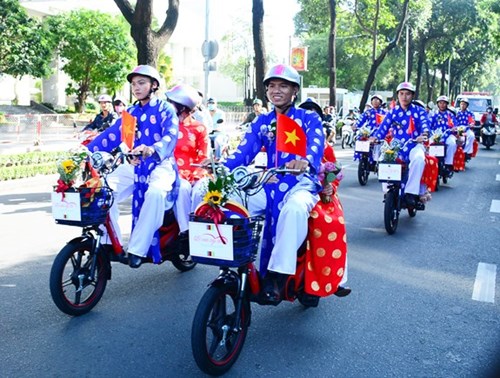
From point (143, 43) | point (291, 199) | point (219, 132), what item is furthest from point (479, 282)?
point (143, 43)

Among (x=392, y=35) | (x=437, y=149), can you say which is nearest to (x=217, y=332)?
(x=437, y=149)

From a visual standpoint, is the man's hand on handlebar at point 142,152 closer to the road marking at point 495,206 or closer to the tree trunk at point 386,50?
the road marking at point 495,206

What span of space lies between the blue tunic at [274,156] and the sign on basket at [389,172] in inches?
157

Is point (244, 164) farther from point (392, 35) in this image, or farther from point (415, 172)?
point (392, 35)

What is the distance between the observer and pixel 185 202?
18.5ft

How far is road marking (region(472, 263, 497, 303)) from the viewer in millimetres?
5570

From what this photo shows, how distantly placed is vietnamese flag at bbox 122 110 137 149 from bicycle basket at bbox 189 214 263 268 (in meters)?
1.73

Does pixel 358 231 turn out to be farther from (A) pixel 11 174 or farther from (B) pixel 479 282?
(A) pixel 11 174

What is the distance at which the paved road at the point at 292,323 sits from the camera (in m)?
4.00

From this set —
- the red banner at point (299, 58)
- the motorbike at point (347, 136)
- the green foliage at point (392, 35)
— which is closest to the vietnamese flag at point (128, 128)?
the motorbike at point (347, 136)

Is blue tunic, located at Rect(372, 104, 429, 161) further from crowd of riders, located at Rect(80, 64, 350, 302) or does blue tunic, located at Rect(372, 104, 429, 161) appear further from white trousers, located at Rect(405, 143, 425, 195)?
crowd of riders, located at Rect(80, 64, 350, 302)

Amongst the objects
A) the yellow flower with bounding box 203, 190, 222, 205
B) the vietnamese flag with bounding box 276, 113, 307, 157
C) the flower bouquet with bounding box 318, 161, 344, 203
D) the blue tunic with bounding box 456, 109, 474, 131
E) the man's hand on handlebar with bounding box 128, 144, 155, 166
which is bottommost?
the yellow flower with bounding box 203, 190, 222, 205

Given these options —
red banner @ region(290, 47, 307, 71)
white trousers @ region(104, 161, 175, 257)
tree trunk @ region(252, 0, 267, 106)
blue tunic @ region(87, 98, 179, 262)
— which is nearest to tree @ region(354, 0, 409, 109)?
red banner @ region(290, 47, 307, 71)

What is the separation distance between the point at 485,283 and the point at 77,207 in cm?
383
